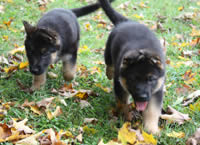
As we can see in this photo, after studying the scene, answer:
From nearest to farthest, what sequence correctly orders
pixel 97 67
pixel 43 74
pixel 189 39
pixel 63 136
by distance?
pixel 63 136 → pixel 43 74 → pixel 97 67 → pixel 189 39

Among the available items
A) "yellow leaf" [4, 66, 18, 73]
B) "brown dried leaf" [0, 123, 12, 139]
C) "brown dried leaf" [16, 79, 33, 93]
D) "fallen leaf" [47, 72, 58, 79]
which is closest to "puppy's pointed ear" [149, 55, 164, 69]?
"brown dried leaf" [0, 123, 12, 139]

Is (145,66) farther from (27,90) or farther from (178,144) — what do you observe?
(27,90)

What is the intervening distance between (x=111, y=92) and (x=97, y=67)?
941 millimetres

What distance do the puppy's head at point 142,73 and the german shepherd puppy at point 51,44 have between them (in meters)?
1.28

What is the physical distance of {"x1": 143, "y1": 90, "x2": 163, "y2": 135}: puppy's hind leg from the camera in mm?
3318

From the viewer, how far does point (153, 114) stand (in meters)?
3.38

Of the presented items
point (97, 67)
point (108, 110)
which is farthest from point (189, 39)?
point (108, 110)

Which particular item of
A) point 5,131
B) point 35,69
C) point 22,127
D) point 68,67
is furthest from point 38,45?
point 5,131

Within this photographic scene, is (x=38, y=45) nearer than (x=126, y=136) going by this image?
No

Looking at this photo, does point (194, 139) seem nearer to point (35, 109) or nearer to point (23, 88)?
point (35, 109)

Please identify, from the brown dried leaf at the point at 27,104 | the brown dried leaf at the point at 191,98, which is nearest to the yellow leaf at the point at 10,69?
the brown dried leaf at the point at 27,104

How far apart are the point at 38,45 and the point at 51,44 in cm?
21

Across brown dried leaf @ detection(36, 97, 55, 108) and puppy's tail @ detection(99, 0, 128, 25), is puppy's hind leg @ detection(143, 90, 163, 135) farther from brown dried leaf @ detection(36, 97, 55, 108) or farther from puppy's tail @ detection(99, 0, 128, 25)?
puppy's tail @ detection(99, 0, 128, 25)

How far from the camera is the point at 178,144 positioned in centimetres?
304
